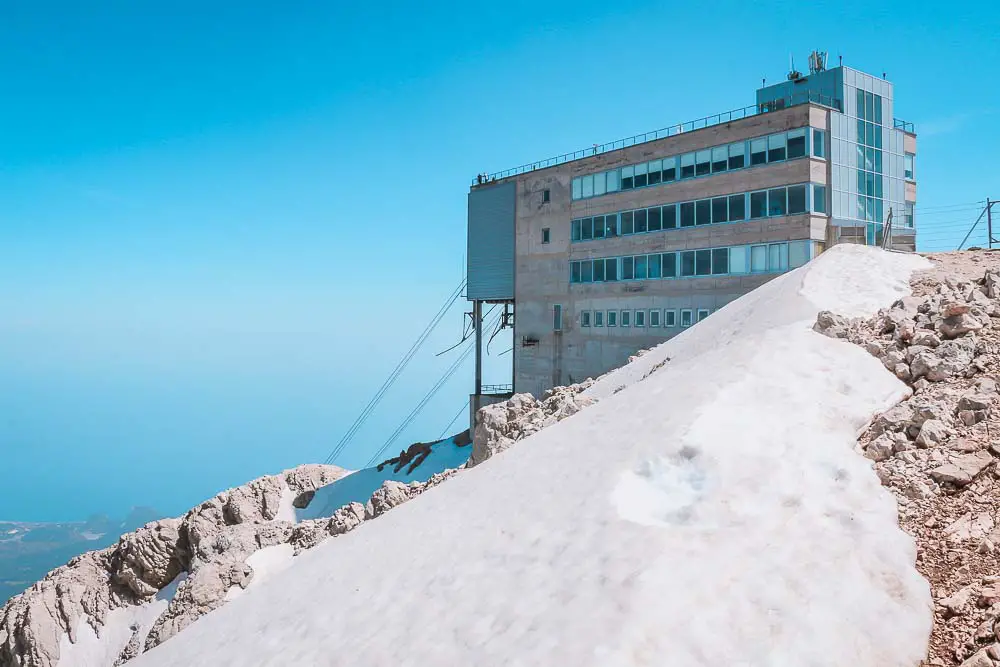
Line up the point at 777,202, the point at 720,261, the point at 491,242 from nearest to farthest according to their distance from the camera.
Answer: the point at 777,202, the point at 720,261, the point at 491,242

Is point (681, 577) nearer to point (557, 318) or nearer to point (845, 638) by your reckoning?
point (845, 638)

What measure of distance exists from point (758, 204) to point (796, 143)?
3261 mm

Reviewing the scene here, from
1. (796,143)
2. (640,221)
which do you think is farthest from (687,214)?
(796,143)

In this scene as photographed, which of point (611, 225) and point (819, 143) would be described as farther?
point (611, 225)

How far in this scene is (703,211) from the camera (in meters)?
37.1

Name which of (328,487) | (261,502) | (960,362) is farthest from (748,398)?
(328,487)

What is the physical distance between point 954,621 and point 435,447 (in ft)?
127

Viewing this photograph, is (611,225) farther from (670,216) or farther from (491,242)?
(491,242)

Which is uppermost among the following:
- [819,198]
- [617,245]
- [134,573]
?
[819,198]

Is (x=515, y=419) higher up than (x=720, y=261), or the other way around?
(x=720, y=261)

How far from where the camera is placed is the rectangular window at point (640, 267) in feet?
131

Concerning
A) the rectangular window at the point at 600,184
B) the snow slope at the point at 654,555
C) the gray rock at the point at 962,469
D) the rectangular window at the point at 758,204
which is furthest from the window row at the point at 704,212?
the gray rock at the point at 962,469

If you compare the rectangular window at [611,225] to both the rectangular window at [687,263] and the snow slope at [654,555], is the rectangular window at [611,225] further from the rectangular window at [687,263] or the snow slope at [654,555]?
the snow slope at [654,555]

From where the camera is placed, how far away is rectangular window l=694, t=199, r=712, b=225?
121 feet
